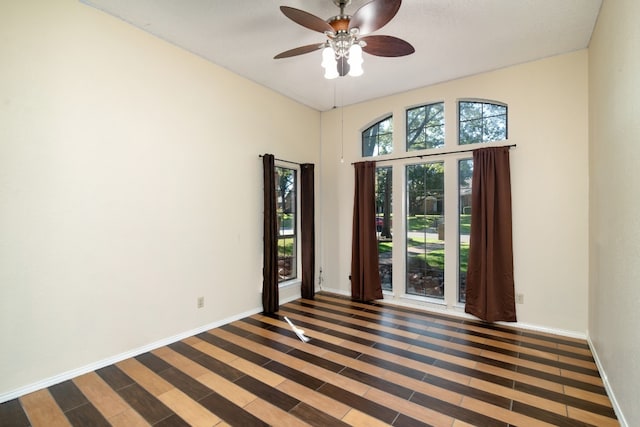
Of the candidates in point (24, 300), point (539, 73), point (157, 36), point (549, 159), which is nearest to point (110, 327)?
point (24, 300)

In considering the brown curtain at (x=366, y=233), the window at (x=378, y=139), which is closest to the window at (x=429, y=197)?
the window at (x=378, y=139)

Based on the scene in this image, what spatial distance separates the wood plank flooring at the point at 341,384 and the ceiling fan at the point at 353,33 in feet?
7.80

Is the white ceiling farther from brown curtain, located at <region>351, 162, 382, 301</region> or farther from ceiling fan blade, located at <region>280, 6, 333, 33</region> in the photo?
brown curtain, located at <region>351, 162, 382, 301</region>

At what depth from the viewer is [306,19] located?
2.05 meters

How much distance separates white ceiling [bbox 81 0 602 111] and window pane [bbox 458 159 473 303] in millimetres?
1167

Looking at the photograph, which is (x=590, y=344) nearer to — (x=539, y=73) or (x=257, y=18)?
(x=539, y=73)

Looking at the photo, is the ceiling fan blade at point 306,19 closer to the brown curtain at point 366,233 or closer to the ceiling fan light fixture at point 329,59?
the ceiling fan light fixture at point 329,59

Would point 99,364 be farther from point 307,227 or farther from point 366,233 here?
point 366,233

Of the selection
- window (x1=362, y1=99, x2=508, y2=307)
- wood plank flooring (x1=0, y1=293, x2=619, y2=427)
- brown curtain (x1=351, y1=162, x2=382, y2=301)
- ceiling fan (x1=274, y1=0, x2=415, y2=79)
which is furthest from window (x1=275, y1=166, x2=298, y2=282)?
ceiling fan (x1=274, y1=0, x2=415, y2=79)

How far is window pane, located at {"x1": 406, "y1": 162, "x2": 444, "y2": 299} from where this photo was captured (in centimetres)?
415

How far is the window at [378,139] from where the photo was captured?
4.59m

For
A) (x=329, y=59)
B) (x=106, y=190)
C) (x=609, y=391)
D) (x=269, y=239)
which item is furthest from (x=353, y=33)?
(x=609, y=391)

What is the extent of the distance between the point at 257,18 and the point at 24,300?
9.41 ft

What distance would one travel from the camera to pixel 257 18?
8.80 ft
